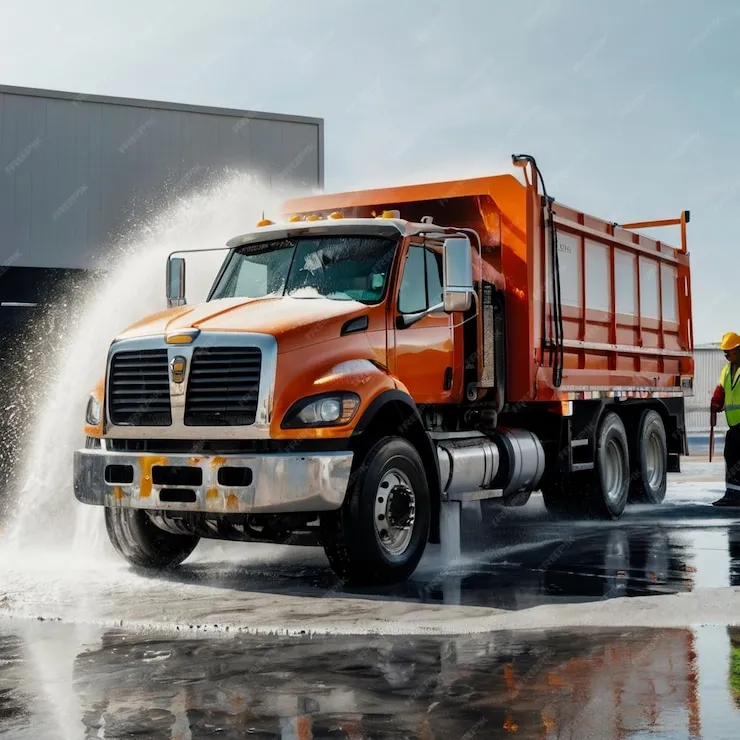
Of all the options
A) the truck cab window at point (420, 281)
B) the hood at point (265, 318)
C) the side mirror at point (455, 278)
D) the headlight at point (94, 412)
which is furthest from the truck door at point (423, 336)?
the headlight at point (94, 412)

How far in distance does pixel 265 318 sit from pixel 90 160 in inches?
592

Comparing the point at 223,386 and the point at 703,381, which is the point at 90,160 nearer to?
the point at 223,386

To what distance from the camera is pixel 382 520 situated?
29.0ft

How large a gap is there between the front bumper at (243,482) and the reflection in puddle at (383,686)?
1560 millimetres

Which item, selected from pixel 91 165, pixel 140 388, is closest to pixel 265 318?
pixel 140 388

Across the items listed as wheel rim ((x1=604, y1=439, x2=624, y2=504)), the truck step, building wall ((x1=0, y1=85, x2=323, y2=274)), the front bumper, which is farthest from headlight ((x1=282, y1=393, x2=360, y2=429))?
building wall ((x1=0, y1=85, x2=323, y2=274))

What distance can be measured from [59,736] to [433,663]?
1.97m

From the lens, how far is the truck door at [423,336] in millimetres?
9547

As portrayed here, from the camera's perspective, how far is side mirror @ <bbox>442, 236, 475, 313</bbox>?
937cm

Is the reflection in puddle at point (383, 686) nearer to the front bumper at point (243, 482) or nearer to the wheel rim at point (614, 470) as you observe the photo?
the front bumper at point (243, 482)

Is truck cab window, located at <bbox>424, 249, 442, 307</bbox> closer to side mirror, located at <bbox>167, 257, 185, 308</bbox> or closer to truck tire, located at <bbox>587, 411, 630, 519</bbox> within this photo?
side mirror, located at <bbox>167, 257, 185, 308</bbox>

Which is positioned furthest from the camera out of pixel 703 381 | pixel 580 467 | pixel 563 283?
pixel 703 381

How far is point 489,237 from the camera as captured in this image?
11367 millimetres

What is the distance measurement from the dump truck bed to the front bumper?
3422mm
